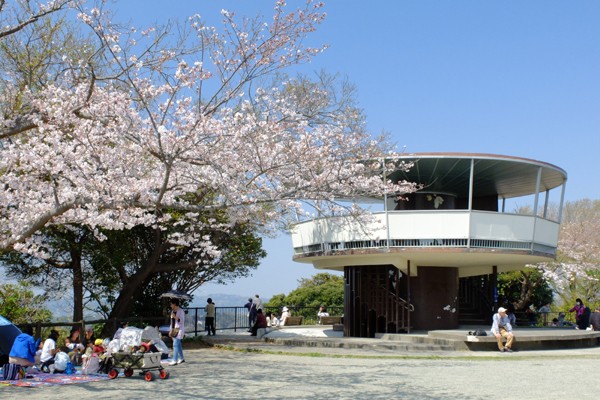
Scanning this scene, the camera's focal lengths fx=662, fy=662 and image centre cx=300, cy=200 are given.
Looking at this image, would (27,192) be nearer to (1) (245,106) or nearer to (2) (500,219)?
(1) (245,106)

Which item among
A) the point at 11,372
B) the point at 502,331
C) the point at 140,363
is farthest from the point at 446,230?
the point at 11,372

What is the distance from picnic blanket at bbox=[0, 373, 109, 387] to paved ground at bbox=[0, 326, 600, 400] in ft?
1.70

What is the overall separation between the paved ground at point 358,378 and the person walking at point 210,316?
7404 millimetres

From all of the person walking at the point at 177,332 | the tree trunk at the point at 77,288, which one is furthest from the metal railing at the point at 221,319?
the person walking at the point at 177,332

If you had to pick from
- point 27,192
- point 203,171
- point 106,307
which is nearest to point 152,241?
point 106,307

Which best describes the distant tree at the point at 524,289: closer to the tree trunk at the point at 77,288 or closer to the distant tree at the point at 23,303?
the tree trunk at the point at 77,288

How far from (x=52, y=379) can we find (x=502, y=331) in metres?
13.7

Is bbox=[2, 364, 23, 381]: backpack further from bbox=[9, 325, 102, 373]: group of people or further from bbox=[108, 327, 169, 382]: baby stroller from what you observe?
bbox=[108, 327, 169, 382]: baby stroller

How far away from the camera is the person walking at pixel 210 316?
28.2 metres

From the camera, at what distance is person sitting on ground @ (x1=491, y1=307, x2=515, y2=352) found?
67.8 ft

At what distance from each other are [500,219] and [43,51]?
16.1 metres

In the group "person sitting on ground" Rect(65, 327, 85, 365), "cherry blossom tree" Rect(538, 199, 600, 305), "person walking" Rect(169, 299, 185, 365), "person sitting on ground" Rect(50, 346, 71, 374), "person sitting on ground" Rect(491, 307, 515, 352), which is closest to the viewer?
"person sitting on ground" Rect(50, 346, 71, 374)

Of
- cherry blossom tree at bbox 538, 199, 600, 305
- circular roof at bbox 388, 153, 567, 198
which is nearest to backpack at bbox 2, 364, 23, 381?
circular roof at bbox 388, 153, 567, 198

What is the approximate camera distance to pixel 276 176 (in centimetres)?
1552
